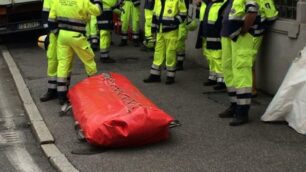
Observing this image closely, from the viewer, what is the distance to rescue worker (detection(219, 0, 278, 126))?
6.55m

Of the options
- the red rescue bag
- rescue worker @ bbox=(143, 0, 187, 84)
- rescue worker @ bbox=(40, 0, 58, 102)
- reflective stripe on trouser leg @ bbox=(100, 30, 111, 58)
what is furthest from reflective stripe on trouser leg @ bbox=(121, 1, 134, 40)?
the red rescue bag

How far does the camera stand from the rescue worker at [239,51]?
655 cm

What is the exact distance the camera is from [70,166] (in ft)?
18.5

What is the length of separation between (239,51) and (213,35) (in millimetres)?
1992

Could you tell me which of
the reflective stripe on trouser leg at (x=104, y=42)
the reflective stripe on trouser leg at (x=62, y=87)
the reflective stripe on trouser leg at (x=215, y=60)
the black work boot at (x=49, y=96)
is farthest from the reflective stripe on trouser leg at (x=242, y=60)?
the reflective stripe on trouser leg at (x=104, y=42)

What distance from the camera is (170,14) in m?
8.89

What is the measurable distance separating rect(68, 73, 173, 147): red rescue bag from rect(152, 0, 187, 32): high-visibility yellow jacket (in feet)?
7.72

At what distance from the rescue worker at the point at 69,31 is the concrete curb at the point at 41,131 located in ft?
1.70

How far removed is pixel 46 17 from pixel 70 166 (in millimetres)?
3272

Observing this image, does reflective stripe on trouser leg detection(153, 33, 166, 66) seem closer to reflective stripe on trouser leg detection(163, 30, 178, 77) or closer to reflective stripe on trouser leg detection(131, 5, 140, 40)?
reflective stripe on trouser leg detection(163, 30, 178, 77)

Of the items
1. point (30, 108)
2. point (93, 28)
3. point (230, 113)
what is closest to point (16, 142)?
point (30, 108)

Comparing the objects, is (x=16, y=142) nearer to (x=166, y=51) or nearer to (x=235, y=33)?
(x=235, y=33)

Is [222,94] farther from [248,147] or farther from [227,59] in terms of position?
[248,147]

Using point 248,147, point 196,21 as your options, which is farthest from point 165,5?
point 248,147
